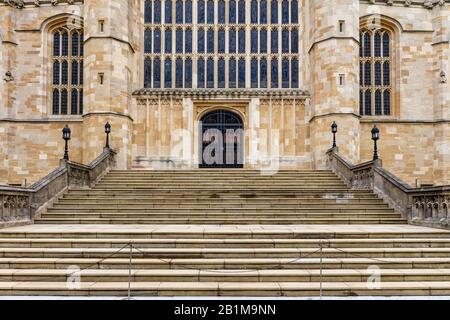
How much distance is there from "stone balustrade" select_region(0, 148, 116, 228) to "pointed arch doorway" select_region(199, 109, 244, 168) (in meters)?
6.67

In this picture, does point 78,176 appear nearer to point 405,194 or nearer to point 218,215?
point 218,215

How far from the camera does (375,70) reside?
80.4ft

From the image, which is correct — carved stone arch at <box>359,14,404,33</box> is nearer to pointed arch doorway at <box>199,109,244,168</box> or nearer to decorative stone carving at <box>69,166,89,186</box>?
pointed arch doorway at <box>199,109,244,168</box>

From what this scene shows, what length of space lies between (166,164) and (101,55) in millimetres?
6131

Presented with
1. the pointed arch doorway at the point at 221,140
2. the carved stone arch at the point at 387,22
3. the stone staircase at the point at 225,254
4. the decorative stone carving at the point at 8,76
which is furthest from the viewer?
the carved stone arch at the point at 387,22

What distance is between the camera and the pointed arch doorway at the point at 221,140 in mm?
23406

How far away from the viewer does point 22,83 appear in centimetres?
2364

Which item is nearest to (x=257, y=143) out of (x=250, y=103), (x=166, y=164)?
(x=250, y=103)

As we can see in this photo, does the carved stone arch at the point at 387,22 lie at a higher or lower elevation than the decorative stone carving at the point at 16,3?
lower

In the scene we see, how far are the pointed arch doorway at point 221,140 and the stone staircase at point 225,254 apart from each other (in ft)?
30.2

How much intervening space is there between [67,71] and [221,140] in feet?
30.0

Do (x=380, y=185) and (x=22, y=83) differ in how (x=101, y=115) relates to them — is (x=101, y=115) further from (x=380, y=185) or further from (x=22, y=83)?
(x=380, y=185)

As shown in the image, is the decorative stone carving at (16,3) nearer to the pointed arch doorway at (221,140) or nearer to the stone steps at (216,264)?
the pointed arch doorway at (221,140)

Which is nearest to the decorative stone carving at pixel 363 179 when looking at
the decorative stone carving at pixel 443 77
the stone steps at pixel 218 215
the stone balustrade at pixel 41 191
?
the stone steps at pixel 218 215
